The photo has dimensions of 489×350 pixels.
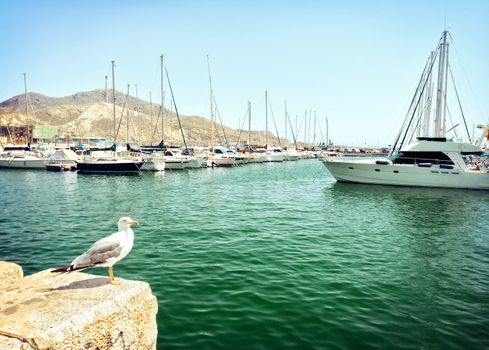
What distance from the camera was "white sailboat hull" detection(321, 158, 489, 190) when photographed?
3048cm

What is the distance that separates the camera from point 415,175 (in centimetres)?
3142

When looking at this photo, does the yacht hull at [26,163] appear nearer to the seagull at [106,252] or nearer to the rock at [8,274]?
the rock at [8,274]

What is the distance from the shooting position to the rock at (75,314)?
3227 mm

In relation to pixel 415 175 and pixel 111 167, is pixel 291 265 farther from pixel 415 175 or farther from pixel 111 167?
pixel 111 167

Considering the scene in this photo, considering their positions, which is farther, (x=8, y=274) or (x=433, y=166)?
(x=433, y=166)

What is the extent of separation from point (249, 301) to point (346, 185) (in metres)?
28.2

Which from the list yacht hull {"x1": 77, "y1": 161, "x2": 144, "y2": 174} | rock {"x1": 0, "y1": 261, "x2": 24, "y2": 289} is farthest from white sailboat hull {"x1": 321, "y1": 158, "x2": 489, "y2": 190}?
rock {"x1": 0, "y1": 261, "x2": 24, "y2": 289}

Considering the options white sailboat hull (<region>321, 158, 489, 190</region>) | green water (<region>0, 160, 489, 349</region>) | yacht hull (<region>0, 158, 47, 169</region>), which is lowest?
green water (<region>0, 160, 489, 349</region>)

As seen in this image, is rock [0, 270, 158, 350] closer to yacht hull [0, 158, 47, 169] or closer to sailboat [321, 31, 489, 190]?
sailboat [321, 31, 489, 190]

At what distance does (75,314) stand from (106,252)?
1694mm

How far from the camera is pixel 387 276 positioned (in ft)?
30.2

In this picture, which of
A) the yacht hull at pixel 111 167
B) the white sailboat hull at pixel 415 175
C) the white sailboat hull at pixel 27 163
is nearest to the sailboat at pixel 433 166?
the white sailboat hull at pixel 415 175

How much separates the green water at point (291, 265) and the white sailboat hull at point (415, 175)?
957 centimetres

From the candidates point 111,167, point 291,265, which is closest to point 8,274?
point 291,265
